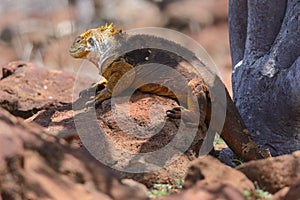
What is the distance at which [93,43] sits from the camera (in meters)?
7.70

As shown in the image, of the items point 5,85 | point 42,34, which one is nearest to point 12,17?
point 42,34

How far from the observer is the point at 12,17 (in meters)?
19.5

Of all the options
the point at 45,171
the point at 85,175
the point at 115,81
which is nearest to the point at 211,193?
the point at 85,175

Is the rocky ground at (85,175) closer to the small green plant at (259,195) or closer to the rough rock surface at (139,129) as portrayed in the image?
the small green plant at (259,195)

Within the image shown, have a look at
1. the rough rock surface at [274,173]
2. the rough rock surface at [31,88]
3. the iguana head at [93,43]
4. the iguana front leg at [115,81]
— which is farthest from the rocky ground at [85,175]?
the rough rock surface at [31,88]

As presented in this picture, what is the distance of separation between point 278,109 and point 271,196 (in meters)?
2.82

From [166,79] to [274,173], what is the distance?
2602 millimetres

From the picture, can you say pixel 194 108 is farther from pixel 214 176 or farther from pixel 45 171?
pixel 45 171

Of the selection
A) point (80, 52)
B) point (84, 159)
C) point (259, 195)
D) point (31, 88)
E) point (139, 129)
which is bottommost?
point (31, 88)

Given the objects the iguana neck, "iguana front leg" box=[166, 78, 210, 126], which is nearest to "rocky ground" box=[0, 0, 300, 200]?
"iguana front leg" box=[166, 78, 210, 126]

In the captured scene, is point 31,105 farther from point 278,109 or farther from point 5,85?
point 278,109

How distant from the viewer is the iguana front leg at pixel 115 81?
7090 millimetres

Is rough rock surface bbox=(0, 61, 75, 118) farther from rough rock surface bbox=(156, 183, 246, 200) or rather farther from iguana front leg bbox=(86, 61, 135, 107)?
rough rock surface bbox=(156, 183, 246, 200)

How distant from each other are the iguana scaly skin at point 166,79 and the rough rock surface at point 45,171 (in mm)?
2351
